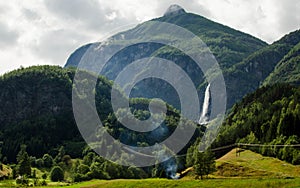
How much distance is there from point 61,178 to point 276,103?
83.8 meters

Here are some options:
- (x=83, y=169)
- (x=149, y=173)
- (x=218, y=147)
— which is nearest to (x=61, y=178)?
(x=83, y=169)

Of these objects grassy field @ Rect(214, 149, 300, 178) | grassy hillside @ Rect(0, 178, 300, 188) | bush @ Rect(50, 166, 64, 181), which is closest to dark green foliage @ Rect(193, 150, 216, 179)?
grassy field @ Rect(214, 149, 300, 178)

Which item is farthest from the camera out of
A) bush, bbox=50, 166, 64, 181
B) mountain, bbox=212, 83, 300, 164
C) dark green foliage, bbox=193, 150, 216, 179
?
bush, bbox=50, 166, 64, 181

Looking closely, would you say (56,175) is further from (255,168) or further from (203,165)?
(255,168)

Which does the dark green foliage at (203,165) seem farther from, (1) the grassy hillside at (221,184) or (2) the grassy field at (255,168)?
(1) the grassy hillside at (221,184)

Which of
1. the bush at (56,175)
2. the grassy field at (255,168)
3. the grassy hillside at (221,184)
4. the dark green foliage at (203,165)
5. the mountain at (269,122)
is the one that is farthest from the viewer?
the bush at (56,175)

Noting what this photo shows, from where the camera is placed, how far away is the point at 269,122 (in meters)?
146

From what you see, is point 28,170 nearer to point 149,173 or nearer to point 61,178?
point 61,178

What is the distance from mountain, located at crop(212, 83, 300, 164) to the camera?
125 metres

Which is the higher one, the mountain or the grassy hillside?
the mountain

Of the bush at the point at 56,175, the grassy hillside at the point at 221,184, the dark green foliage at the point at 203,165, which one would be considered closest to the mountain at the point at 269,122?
the dark green foliage at the point at 203,165

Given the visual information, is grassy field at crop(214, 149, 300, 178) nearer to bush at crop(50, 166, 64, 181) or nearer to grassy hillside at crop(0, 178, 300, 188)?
grassy hillside at crop(0, 178, 300, 188)

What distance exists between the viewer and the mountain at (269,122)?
410ft

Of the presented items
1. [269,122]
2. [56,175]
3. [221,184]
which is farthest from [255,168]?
[56,175]
